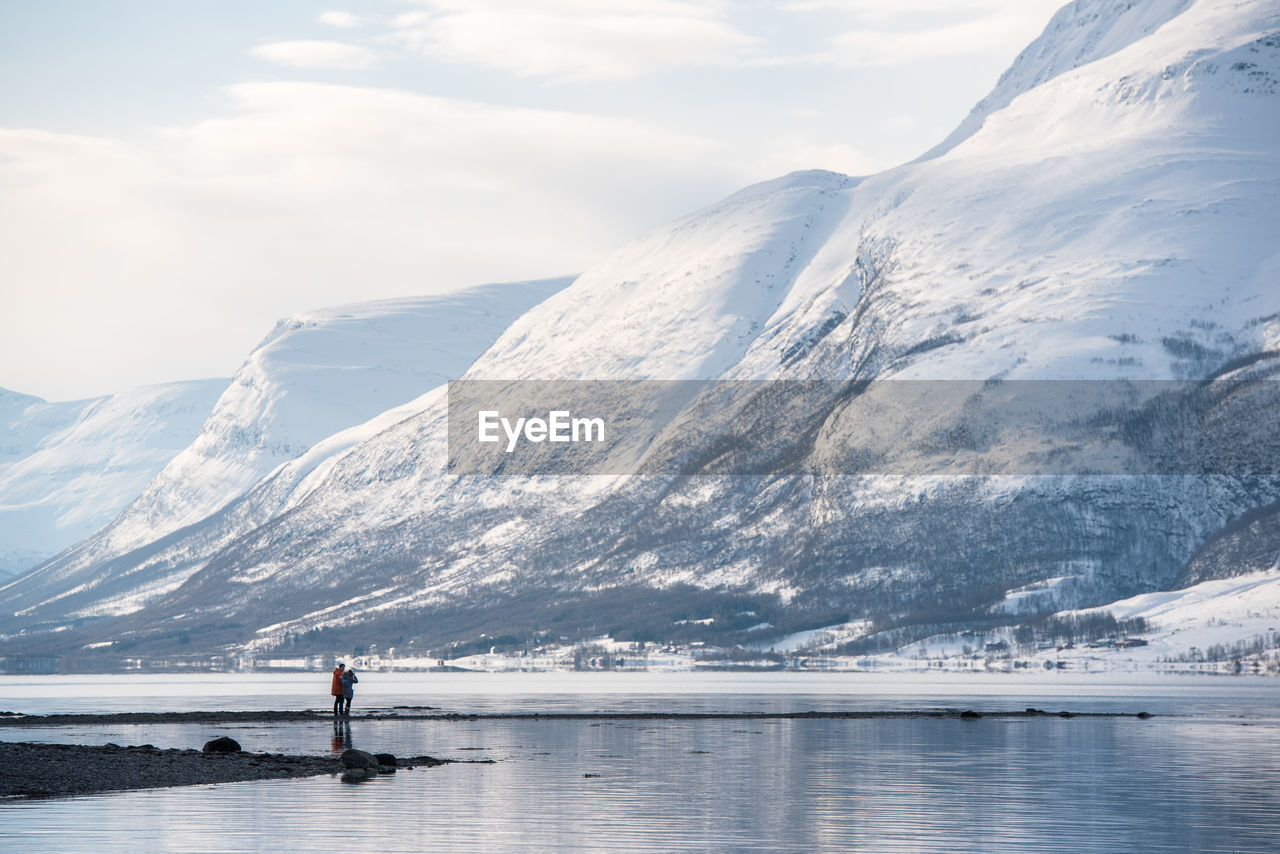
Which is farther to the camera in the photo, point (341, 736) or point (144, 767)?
point (341, 736)

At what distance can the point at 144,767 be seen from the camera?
2985 inches

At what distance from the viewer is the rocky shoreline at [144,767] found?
2667 inches

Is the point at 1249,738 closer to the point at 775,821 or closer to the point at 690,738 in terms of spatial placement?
the point at 690,738

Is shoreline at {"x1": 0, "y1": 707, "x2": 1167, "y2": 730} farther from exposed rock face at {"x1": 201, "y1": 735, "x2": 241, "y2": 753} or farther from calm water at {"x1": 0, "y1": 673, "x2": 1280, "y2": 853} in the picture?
exposed rock face at {"x1": 201, "y1": 735, "x2": 241, "y2": 753}

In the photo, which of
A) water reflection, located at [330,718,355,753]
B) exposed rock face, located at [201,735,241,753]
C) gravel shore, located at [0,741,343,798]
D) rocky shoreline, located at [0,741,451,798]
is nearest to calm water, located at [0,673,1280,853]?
water reflection, located at [330,718,355,753]

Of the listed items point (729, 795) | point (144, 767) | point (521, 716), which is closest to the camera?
point (729, 795)

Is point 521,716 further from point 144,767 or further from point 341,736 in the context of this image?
point 144,767

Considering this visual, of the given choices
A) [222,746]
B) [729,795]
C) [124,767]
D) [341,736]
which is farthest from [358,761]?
[341,736]

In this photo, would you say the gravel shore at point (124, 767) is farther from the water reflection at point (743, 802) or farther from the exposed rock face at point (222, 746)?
the water reflection at point (743, 802)

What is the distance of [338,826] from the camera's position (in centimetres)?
5512

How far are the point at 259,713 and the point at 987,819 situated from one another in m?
91.5

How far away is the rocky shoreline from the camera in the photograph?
67750 mm

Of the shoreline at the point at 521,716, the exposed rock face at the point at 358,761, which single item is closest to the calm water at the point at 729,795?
the exposed rock face at the point at 358,761

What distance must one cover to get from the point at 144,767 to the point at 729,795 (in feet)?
90.7
